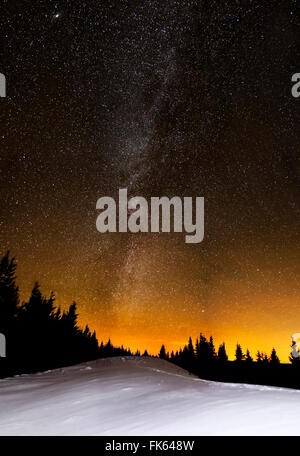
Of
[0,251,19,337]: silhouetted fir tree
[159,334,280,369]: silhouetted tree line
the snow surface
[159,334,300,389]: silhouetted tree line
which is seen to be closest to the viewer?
the snow surface

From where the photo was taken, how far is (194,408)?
2.78 m

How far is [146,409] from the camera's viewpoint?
2.96 meters

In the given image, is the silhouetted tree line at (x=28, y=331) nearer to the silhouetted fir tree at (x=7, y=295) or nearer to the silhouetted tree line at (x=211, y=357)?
the silhouetted fir tree at (x=7, y=295)

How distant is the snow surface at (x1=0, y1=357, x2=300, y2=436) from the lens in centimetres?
230

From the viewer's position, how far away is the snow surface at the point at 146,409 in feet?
7.54

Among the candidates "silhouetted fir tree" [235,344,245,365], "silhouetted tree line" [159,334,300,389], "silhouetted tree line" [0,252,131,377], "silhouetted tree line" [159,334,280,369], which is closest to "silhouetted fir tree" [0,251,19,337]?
"silhouetted tree line" [0,252,131,377]

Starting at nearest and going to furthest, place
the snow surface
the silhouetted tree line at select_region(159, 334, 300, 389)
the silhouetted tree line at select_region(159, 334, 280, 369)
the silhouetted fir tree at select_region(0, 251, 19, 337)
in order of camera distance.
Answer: the snow surface
the silhouetted fir tree at select_region(0, 251, 19, 337)
the silhouetted tree line at select_region(159, 334, 300, 389)
the silhouetted tree line at select_region(159, 334, 280, 369)

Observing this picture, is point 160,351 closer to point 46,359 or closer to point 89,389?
point 46,359

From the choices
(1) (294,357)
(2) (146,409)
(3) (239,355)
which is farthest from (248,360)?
(2) (146,409)

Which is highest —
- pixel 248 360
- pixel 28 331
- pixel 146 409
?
pixel 146 409

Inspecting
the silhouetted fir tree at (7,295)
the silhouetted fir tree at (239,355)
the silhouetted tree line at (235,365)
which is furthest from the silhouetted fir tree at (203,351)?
the silhouetted fir tree at (7,295)

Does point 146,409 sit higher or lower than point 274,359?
higher

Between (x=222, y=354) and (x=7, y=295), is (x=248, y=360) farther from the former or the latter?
(x=7, y=295)

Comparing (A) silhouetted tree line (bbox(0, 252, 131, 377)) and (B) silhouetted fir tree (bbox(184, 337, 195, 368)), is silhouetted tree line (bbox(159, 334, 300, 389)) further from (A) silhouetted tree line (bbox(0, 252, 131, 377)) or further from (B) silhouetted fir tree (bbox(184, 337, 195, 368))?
(A) silhouetted tree line (bbox(0, 252, 131, 377))
